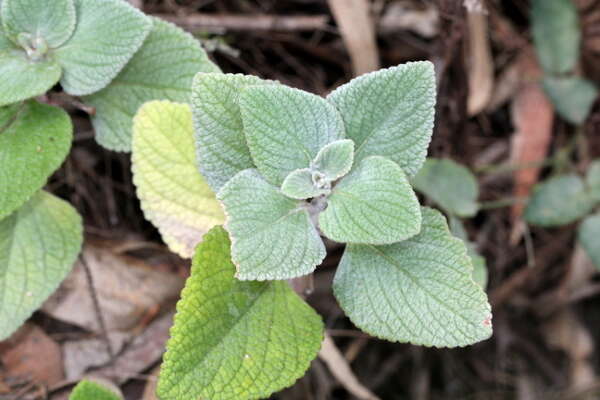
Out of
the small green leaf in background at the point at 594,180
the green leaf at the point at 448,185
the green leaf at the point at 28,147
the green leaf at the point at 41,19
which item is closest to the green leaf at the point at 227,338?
the green leaf at the point at 28,147

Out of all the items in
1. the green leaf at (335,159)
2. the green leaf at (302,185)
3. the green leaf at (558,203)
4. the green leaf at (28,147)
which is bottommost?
the green leaf at (558,203)

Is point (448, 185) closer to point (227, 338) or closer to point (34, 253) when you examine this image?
point (227, 338)

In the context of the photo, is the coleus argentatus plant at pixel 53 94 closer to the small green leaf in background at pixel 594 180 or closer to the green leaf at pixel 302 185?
the green leaf at pixel 302 185

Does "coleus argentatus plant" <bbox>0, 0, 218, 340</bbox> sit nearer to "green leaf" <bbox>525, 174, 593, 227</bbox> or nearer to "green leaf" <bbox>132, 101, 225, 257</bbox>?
"green leaf" <bbox>132, 101, 225, 257</bbox>

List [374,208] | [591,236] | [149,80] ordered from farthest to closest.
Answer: [591,236], [149,80], [374,208]

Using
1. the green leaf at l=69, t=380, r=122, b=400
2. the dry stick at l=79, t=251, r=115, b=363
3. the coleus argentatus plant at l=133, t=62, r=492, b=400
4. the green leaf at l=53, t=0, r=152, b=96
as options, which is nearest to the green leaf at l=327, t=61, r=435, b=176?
the coleus argentatus plant at l=133, t=62, r=492, b=400

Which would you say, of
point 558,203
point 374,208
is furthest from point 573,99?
point 374,208
